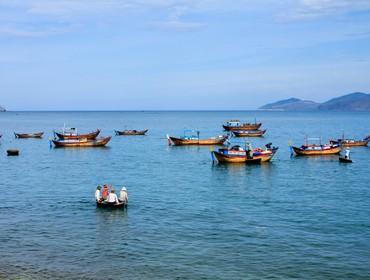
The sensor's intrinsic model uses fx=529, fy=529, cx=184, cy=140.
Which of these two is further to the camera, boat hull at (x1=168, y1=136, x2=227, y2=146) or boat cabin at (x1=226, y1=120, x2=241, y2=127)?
boat cabin at (x1=226, y1=120, x2=241, y2=127)

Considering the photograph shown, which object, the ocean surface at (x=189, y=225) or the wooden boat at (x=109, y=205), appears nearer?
the ocean surface at (x=189, y=225)

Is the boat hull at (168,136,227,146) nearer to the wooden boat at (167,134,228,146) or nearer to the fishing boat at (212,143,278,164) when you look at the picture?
the wooden boat at (167,134,228,146)

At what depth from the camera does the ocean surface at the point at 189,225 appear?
2652 cm

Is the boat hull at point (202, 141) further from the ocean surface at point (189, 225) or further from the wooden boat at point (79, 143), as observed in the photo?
the ocean surface at point (189, 225)

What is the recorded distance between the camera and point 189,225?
114ft

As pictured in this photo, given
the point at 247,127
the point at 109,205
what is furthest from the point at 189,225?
the point at 247,127

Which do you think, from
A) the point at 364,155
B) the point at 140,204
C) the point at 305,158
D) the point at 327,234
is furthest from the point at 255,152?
the point at 327,234

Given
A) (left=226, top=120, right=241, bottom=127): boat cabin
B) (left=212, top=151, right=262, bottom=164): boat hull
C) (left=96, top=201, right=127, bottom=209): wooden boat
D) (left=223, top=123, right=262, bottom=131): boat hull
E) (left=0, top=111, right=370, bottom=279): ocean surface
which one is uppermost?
(left=226, top=120, right=241, bottom=127): boat cabin

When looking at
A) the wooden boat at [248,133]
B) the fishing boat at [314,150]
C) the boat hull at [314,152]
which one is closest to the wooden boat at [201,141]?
the boat hull at [314,152]

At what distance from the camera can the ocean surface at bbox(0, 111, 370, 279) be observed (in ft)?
87.0

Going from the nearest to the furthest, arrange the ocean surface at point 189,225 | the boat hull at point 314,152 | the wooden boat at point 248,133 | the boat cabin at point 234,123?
1. the ocean surface at point 189,225
2. the boat hull at point 314,152
3. the wooden boat at point 248,133
4. the boat cabin at point 234,123

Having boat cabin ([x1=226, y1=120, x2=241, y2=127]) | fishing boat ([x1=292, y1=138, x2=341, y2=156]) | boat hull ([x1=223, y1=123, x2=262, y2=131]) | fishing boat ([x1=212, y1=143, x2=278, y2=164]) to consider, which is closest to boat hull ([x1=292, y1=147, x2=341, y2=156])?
fishing boat ([x1=292, y1=138, x2=341, y2=156])

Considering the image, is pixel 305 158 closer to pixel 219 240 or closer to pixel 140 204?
pixel 140 204

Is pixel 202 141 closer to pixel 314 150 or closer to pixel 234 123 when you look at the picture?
pixel 314 150
